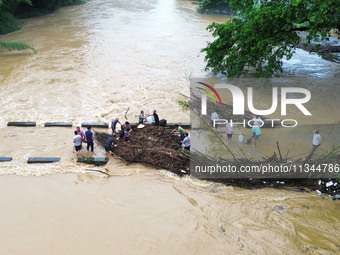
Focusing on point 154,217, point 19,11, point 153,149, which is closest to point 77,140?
point 153,149

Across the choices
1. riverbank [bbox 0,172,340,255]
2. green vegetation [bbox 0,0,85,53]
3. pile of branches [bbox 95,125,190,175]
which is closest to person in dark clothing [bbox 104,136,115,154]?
pile of branches [bbox 95,125,190,175]

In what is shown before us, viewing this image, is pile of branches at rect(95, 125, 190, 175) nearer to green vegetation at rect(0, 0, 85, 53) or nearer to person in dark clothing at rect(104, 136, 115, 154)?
person in dark clothing at rect(104, 136, 115, 154)

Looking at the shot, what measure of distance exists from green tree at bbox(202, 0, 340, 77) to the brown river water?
2.79 m

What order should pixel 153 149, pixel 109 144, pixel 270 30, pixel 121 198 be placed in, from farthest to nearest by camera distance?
pixel 270 30 < pixel 109 144 < pixel 153 149 < pixel 121 198

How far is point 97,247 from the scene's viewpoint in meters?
7.87

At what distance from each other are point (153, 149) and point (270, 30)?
8.27m

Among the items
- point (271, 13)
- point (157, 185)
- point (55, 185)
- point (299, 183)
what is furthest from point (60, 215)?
point (271, 13)

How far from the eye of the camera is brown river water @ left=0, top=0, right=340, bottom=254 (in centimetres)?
801

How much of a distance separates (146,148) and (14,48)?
1578 centimetres

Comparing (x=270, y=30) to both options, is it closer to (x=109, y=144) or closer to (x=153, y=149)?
(x=153, y=149)

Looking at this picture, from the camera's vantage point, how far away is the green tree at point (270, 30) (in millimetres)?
13195

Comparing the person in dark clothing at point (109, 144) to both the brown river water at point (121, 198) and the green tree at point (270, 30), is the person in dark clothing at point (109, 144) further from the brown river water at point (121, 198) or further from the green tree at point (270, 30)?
the green tree at point (270, 30)

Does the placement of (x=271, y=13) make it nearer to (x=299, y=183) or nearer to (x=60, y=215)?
(x=299, y=183)

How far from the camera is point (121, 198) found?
31.4 ft
